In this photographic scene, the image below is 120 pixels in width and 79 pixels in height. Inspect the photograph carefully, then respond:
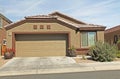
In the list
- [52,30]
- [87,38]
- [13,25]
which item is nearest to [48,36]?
[52,30]

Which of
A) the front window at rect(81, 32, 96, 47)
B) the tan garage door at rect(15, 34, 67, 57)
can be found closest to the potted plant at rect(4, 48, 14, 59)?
the tan garage door at rect(15, 34, 67, 57)

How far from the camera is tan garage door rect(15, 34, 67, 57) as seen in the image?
27.4 m

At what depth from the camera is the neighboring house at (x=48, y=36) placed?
89.1ft

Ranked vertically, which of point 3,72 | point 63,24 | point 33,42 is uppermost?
point 63,24

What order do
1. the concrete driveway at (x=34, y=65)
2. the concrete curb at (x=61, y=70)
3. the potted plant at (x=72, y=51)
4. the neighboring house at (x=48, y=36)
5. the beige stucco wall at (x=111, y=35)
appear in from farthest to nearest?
the beige stucco wall at (x=111, y=35)
the neighboring house at (x=48, y=36)
the potted plant at (x=72, y=51)
the concrete driveway at (x=34, y=65)
the concrete curb at (x=61, y=70)

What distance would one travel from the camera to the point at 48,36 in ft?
91.2

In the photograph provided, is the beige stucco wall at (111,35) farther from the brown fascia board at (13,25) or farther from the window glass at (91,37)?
the brown fascia board at (13,25)

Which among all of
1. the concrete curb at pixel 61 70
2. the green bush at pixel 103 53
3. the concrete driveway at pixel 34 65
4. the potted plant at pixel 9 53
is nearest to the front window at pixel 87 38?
the green bush at pixel 103 53

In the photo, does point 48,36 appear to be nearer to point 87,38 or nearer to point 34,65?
point 87,38

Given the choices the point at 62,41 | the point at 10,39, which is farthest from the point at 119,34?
the point at 10,39

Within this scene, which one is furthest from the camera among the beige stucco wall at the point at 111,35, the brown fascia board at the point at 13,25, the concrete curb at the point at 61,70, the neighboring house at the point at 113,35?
the beige stucco wall at the point at 111,35

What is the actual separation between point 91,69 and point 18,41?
1140 centimetres

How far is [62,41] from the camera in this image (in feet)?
91.7

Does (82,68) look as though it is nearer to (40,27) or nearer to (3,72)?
(3,72)
